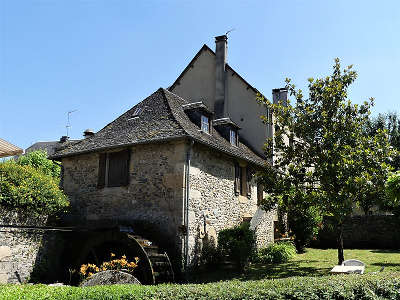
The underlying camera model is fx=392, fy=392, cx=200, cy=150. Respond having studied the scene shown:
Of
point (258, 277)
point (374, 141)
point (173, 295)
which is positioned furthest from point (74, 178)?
point (374, 141)

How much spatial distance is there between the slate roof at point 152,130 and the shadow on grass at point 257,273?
4088 mm

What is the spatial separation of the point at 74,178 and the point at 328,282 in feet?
35.3

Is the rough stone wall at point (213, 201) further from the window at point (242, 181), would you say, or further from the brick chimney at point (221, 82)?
the brick chimney at point (221, 82)

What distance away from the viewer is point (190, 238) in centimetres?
1230

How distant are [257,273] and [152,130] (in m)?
5.92

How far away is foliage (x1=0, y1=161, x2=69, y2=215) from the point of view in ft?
36.4

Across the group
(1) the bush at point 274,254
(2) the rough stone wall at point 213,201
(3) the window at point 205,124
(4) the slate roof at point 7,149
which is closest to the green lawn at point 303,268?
(1) the bush at point 274,254

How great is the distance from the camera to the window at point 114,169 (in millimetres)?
13742

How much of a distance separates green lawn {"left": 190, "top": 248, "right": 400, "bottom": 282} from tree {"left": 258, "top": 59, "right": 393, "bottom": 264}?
1.16 m

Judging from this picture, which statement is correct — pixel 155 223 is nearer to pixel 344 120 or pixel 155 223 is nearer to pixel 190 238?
pixel 190 238

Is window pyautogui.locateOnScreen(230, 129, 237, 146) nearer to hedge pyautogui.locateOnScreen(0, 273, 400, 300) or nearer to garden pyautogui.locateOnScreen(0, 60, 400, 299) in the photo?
garden pyautogui.locateOnScreen(0, 60, 400, 299)

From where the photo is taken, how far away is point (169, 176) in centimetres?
1270

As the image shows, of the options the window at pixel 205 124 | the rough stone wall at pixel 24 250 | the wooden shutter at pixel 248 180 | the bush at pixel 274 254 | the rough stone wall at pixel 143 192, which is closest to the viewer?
the rough stone wall at pixel 24 250

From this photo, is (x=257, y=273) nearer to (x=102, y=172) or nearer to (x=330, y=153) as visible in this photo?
(x=330, y=153)
